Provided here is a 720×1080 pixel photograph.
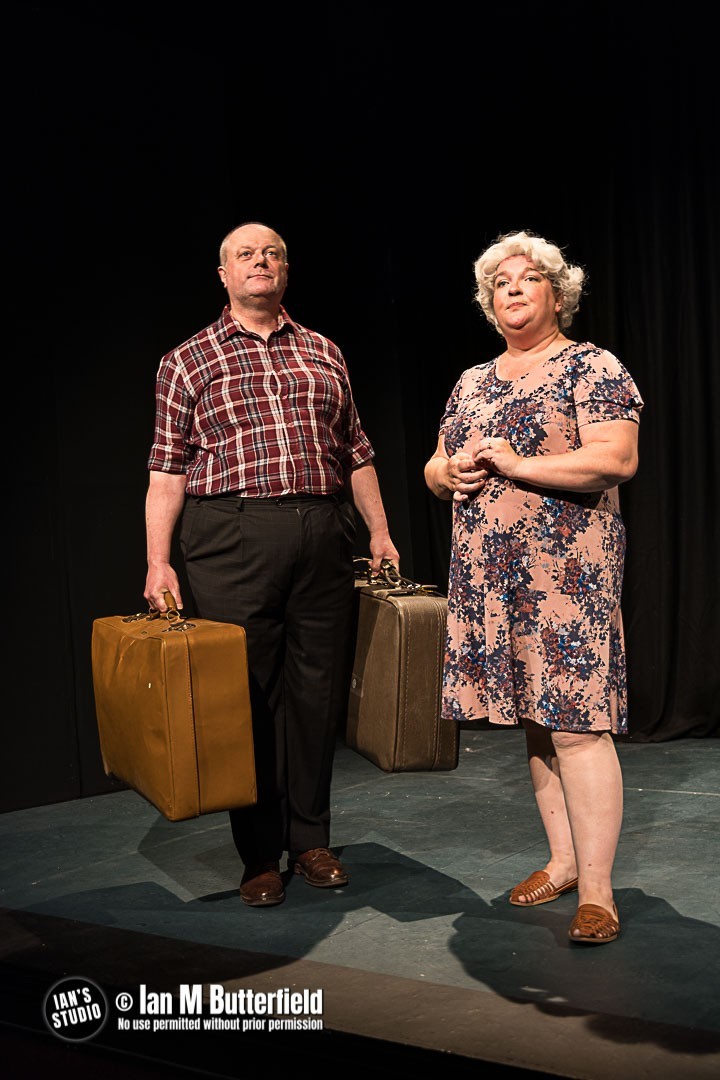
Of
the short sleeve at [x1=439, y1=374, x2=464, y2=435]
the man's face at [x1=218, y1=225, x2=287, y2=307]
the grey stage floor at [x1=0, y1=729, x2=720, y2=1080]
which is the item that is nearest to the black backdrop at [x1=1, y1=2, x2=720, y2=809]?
the grey stage floor at [x1=0, y1=729, x2=720, y2=1080]

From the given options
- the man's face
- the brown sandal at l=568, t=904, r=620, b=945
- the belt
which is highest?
the man's face

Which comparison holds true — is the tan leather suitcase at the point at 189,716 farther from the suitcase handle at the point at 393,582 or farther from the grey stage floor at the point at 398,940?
the suitcase handle at the point at 393,582

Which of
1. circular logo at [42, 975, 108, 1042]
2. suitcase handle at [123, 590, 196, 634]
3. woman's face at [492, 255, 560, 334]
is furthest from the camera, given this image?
suitcase handle at [123, 590, 196, 634]

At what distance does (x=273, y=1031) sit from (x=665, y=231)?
3.32 m

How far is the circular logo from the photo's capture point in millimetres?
2305

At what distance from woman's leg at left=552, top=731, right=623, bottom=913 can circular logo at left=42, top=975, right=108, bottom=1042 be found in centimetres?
102

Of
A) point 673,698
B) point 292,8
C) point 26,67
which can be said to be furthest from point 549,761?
point 292,8

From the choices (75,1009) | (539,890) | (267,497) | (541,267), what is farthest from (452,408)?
(75,1009)

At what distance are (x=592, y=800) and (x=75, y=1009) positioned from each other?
1115 millimetres

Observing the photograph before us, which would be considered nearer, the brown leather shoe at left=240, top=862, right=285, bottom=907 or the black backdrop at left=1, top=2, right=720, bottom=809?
the brown leather shoe at left=240, top=862, right=285, bottom=907

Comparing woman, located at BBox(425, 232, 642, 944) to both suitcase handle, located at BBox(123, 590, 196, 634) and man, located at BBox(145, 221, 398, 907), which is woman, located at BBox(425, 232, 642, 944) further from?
suitcase handle, located at BBox(123, 590, 196, 634)

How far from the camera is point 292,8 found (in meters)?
5.15

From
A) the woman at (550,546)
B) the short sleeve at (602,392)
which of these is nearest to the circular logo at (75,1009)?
the woman at (550,546)

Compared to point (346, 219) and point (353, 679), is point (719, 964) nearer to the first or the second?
point (353, 679)
